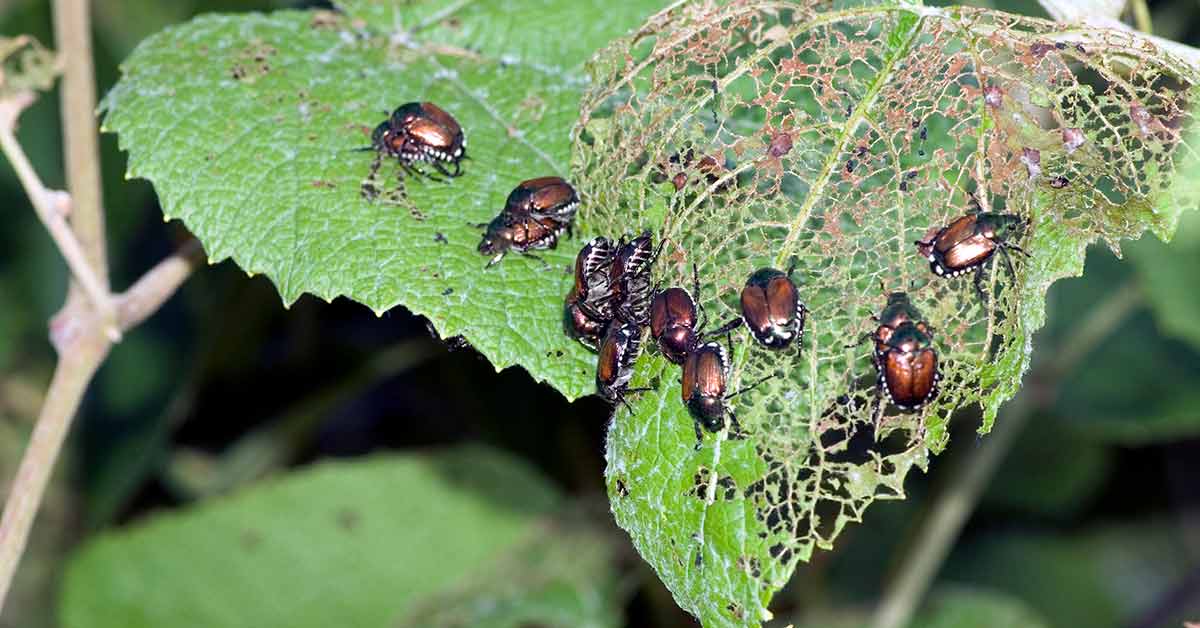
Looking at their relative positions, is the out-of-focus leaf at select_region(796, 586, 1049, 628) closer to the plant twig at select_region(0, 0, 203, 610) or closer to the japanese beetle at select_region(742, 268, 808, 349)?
the japanese beetle at select_region(742, 268, 808, 349)

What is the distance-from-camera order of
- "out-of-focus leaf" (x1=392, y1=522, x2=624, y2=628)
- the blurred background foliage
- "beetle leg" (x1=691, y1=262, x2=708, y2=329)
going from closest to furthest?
"beetle leg" (x1=691, y1=262, x2=708, y2=329) < "out-of-focus leaf" (x1=392, y1=522, x2=624, y2=628) < the blurred background foliage

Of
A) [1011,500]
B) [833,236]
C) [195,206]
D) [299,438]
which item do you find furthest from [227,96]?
[1011,500]

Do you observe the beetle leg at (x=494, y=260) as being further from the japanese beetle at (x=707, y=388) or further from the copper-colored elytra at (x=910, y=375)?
the copper-colored elytra at (x=910, y=375)

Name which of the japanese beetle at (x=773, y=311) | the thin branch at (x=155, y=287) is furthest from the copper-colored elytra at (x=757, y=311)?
the thin branch at (x=155, y=287)

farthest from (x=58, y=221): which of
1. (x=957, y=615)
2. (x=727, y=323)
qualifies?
(x=957, y=615)

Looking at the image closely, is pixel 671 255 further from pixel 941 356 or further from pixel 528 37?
pixel 528 37

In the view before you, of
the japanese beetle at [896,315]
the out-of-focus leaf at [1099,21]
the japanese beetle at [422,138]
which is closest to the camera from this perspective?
the out-of-focus leaf at [1099,21]

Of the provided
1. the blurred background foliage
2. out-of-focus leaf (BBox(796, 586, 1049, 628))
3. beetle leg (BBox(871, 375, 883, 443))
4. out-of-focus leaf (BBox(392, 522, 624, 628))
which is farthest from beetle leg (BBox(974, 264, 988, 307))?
out-of-focus leaf (BBox(796, 586, 1049, 628))
